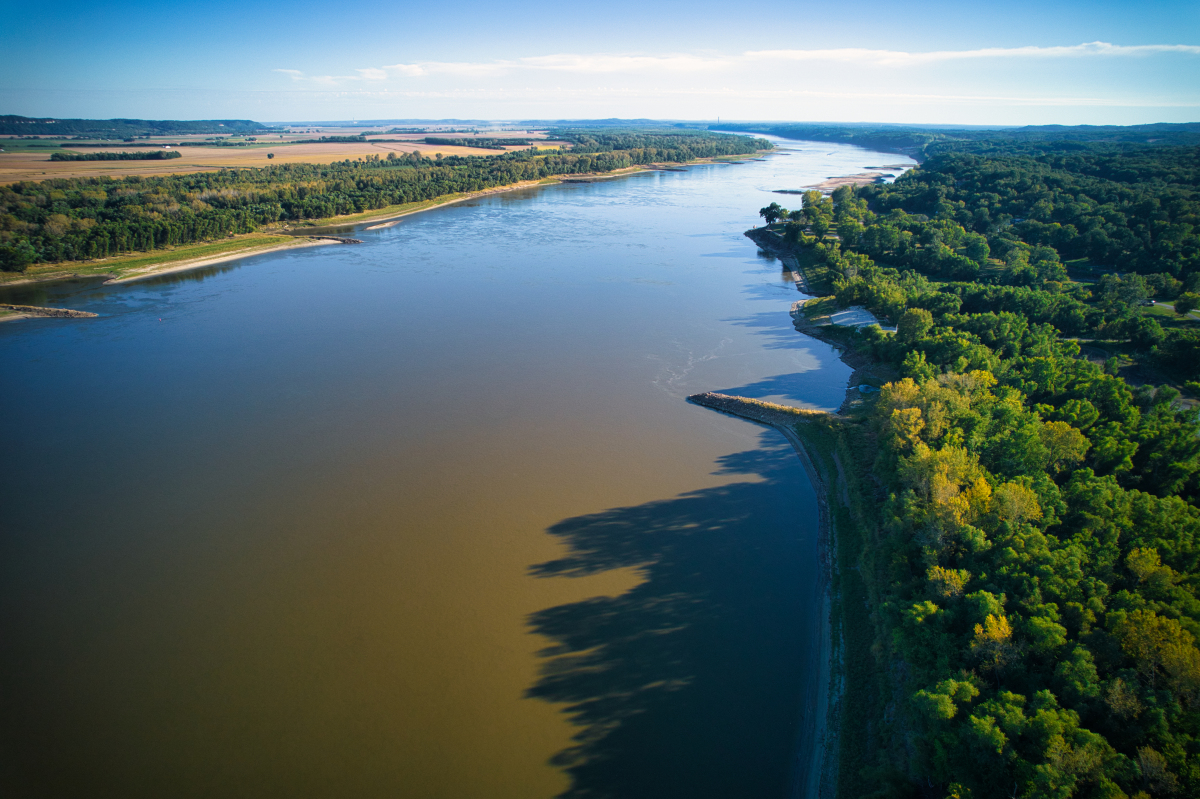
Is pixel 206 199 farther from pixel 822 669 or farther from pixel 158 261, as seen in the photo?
pixel 822 669

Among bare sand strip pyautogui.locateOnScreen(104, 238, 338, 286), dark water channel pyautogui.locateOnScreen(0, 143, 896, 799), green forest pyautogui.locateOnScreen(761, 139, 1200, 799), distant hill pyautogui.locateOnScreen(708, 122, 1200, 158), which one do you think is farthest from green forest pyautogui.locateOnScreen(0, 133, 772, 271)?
distant hill pyautogui.locateOnScreen(708, 122, 1200, 158)

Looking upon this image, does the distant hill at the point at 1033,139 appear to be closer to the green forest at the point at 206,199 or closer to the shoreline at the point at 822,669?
the green forest at the point at 206,199

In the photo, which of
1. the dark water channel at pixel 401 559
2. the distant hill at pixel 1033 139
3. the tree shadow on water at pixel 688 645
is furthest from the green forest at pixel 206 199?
the distant hill at pixel 1033 139

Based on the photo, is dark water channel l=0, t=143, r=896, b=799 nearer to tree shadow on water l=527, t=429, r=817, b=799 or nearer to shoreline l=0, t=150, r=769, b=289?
tree shadow on water l=527, t=429, r=817, b=799

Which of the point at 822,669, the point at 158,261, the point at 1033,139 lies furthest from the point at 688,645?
the point at 1033,139

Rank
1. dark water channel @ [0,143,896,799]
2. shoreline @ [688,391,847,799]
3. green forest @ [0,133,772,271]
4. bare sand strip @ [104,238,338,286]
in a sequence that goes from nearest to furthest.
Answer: shoreline @ [688,391,847,799] → dark water channel @ [0,143,896,799] → bare sand strip @ [104,238,338,286] → green forest @ [0,133,772,271]

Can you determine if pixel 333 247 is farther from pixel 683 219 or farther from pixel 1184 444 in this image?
pixel 1184 444

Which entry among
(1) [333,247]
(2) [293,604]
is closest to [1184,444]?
(2) [293,604]
